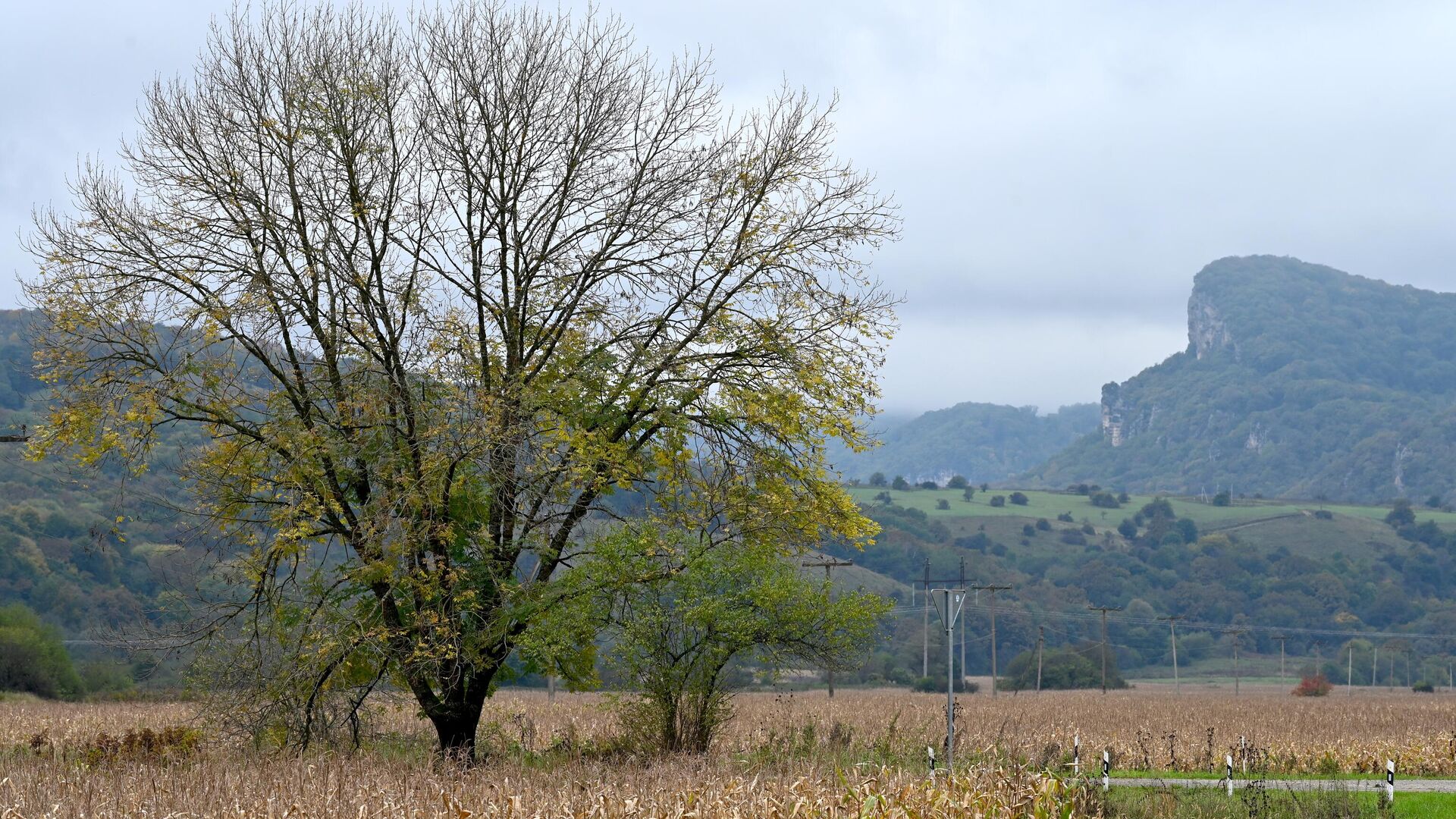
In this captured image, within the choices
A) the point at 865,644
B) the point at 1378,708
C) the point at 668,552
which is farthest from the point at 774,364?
the point at 1378,708

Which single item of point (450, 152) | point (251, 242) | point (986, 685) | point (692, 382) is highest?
point (450, 152)

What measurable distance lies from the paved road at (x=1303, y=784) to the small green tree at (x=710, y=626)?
507 centimetres

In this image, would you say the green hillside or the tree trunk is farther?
the green hillside

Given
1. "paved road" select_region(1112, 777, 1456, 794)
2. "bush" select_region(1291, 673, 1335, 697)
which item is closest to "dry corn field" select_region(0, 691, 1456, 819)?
"paved road" select_region(1112, 777, 1456, 794)

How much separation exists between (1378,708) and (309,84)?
131 ft

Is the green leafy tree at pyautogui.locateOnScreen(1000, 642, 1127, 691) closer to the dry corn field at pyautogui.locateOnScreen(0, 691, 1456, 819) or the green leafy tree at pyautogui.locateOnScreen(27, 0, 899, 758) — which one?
the dry corn field at pyautogui.locateOnScreen(0, 691, 1456, 819)

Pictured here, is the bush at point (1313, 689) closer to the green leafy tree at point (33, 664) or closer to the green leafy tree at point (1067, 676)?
the green leafy tree at point (1067, 676)

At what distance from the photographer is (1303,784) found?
71.3ft

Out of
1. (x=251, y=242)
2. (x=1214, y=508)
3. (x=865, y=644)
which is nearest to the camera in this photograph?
(x=251, y=242)

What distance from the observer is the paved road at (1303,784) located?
20703 millimetres

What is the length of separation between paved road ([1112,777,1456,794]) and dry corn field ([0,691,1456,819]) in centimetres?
120

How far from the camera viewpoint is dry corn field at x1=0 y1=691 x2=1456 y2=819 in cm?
1284

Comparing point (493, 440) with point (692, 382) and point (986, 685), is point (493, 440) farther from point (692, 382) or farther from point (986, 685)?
point (986, 685)

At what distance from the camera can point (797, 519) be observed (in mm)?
19797
